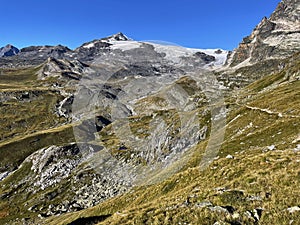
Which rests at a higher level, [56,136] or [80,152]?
[56,136]

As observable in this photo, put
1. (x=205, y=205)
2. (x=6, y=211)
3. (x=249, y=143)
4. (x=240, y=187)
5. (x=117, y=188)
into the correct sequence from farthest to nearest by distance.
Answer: (x=6, y=211) < (x=117, y=188) < (x=249, y=143) < (x=240, y=187) < (x=205, y=205)

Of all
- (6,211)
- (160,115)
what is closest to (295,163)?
(6,211)

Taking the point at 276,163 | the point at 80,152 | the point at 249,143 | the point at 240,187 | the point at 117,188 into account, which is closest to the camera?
the point at 240,187

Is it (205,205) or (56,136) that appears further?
(56,136)

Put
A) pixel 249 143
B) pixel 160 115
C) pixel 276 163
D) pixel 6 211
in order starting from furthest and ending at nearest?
pixel 160 115, pixel 6 211, pixel 249 143, pixel 276 163

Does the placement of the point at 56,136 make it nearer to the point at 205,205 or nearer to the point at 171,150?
the point at 171,150

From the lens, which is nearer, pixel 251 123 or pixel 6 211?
pixel 251 123

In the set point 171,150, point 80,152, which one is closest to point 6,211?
point 80,152

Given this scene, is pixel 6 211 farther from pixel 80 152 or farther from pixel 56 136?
pixel 56 136

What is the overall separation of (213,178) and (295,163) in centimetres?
924

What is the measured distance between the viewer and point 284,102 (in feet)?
225

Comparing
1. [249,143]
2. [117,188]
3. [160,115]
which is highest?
[160,115]

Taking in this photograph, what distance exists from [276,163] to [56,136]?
158441 millimetres

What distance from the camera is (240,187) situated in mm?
23000
